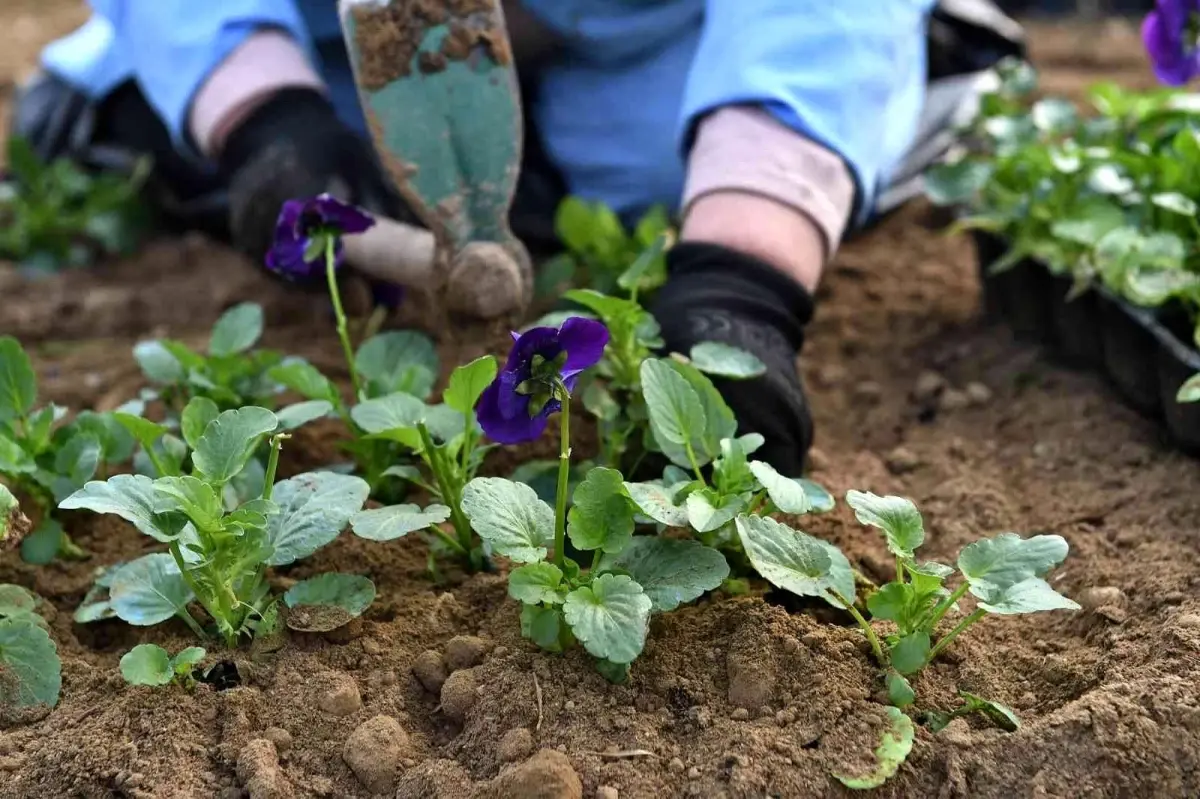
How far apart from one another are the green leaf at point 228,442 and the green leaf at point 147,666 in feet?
0.46

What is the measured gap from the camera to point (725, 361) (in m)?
1.17

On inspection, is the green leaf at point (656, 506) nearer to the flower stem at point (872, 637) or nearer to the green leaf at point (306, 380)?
the flower stem at point (872, 637)

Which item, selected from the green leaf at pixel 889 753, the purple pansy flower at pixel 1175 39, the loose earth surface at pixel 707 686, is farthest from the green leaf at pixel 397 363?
the purple pansy flower at pixel 1175 39

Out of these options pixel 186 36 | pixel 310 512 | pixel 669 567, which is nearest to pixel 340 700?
pixel 310 512

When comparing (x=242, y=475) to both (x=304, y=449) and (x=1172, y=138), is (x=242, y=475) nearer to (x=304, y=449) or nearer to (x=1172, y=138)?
(x=304, y=449)

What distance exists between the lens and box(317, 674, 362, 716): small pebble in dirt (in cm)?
98

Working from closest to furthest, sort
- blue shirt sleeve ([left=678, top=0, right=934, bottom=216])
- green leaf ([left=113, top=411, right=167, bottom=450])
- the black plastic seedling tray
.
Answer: green leaf ([left=113, top=411, right=167, bottom=450]), the black plastic seedling tray, blue shirt sleeve ([left=678, top=0, right=934, bottom=216])

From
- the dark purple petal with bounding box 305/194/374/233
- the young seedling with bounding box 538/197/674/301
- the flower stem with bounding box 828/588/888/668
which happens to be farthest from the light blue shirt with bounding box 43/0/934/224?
the flower stem with bounding box 828/588/888/668

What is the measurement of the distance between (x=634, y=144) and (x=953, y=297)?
21.3 inches

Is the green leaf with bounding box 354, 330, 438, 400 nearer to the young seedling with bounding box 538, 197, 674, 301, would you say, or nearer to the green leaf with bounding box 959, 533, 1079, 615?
the young seedling with bounding box 538, 197, 674, 301

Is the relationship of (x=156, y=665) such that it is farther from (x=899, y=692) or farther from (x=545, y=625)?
(x=899, y=692)

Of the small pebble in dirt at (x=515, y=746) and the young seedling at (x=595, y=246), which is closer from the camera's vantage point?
the small pebble in dirt at (x=515, y=746)

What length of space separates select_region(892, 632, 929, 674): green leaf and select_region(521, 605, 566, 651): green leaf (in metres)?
0.26

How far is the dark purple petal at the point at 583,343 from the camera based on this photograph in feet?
3.22
